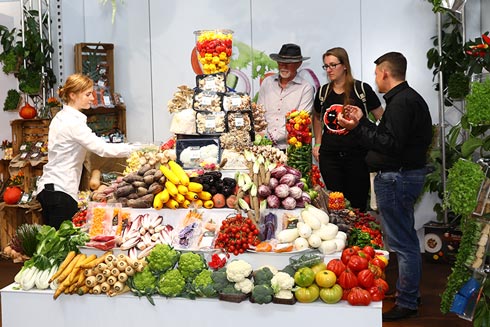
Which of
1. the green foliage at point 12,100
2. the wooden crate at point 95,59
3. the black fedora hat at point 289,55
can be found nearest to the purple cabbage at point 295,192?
the black fedora hat at point 289,55

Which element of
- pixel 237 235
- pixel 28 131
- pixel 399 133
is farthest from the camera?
pixel 28 131

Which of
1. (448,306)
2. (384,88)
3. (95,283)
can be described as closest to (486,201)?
(448,306)

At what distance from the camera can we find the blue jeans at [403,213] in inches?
169

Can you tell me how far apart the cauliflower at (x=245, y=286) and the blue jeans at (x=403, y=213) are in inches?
55.9

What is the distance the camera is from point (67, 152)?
457 cm

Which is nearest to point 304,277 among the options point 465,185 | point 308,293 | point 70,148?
point 308,293

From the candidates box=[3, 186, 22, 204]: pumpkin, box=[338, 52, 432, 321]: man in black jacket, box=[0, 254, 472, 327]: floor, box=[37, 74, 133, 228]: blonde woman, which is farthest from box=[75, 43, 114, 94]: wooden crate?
box=[338, 52, 432, 321]: man in black jacket

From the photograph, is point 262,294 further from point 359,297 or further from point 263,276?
point 359,297

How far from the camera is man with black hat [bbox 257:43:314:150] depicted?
591cm

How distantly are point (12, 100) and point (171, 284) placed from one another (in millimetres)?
4306

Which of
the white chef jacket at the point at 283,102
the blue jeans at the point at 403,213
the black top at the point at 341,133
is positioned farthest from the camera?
the white chef jacket at the point at 283,102

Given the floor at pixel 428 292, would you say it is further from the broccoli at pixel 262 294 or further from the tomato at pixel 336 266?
the broccoli at pixel 262 294

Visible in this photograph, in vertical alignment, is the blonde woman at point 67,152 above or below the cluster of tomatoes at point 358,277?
above

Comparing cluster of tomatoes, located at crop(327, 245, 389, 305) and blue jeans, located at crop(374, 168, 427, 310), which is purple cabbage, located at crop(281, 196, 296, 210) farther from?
blue jeans, located at crop(374, 168, 427, 310)
